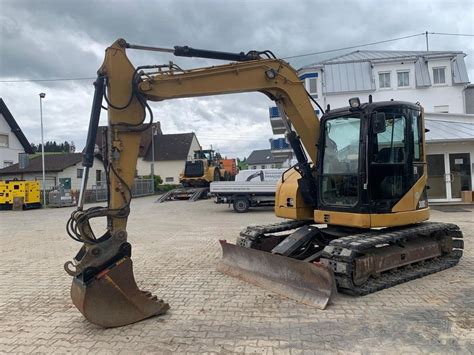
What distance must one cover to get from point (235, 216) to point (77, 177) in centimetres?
2180

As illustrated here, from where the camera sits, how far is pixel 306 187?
23.0 feet

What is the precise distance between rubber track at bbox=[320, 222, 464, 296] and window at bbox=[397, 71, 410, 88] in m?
21.7

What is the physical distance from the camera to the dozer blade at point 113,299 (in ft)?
15.0

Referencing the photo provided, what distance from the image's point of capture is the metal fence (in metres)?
28.6

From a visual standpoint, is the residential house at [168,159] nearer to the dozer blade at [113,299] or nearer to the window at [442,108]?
the window at [442,108]

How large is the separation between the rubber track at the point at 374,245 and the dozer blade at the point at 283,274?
0.38 m

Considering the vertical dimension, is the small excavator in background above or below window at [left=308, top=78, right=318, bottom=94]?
below

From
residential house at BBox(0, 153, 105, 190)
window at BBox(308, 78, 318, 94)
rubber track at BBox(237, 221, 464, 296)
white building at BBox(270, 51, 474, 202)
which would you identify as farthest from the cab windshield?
residential house at BBox(0, 153, 105, 190)

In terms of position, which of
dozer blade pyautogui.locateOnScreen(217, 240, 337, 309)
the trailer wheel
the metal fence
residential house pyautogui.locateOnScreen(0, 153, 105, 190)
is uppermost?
residential house pyautogui.locateOnScreen(0, 153, 105, 190)

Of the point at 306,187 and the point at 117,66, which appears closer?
the point at 117,66

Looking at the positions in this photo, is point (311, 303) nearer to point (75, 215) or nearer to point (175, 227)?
point (75, 215)

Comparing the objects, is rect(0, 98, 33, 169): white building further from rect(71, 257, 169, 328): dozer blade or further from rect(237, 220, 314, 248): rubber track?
rect(71, 257, 169, 328): dozer blade

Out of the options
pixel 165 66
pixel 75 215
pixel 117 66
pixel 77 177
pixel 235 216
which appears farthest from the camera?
pixel 77 177

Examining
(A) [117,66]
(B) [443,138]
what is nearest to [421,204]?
(A) [117,66]
